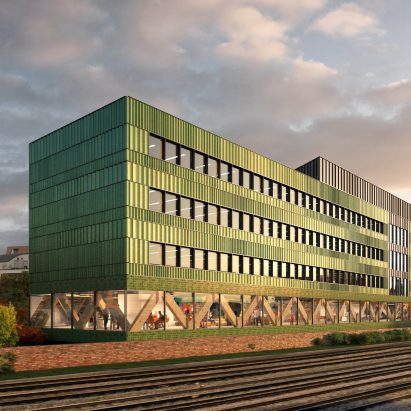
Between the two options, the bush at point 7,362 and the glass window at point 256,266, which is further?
the glass window at point 256,266

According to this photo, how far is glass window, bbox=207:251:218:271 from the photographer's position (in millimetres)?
43878

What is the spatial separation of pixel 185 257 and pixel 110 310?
6.73 meters

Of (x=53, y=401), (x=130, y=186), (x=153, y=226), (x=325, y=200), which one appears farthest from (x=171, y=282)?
(x=325, y=200)

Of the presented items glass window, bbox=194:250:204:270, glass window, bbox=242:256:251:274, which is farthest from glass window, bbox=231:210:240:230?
glass window, bbox=194:250:204:270

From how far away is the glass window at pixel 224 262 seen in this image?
149ft

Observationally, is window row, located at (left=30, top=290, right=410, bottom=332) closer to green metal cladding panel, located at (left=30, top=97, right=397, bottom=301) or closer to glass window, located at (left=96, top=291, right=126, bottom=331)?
glass window, located at (left=96, top=291, right=126, bottom=331)

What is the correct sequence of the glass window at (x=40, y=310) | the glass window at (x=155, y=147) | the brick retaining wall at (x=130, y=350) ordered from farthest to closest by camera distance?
the glass window at (x=40, y=310), the glass window at (x=155, y=147), the brick retaining wall at (x=130, y=350)

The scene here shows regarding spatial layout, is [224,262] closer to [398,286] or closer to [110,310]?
Result: [110,310]

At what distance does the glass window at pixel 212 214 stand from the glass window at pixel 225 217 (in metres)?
0.68

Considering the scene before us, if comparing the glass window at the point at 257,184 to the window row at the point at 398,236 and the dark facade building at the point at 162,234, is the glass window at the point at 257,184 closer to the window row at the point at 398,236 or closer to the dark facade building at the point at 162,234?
the dark facade building at the point at 162,234

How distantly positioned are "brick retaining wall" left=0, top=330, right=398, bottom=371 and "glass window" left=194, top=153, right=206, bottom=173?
1223 cm

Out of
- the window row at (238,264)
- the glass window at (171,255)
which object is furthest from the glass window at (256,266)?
the glass window at (171,255)

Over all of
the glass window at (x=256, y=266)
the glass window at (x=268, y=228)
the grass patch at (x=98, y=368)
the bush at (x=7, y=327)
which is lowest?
the grass patch at (x=98, y=368)

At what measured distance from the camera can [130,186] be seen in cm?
3759
